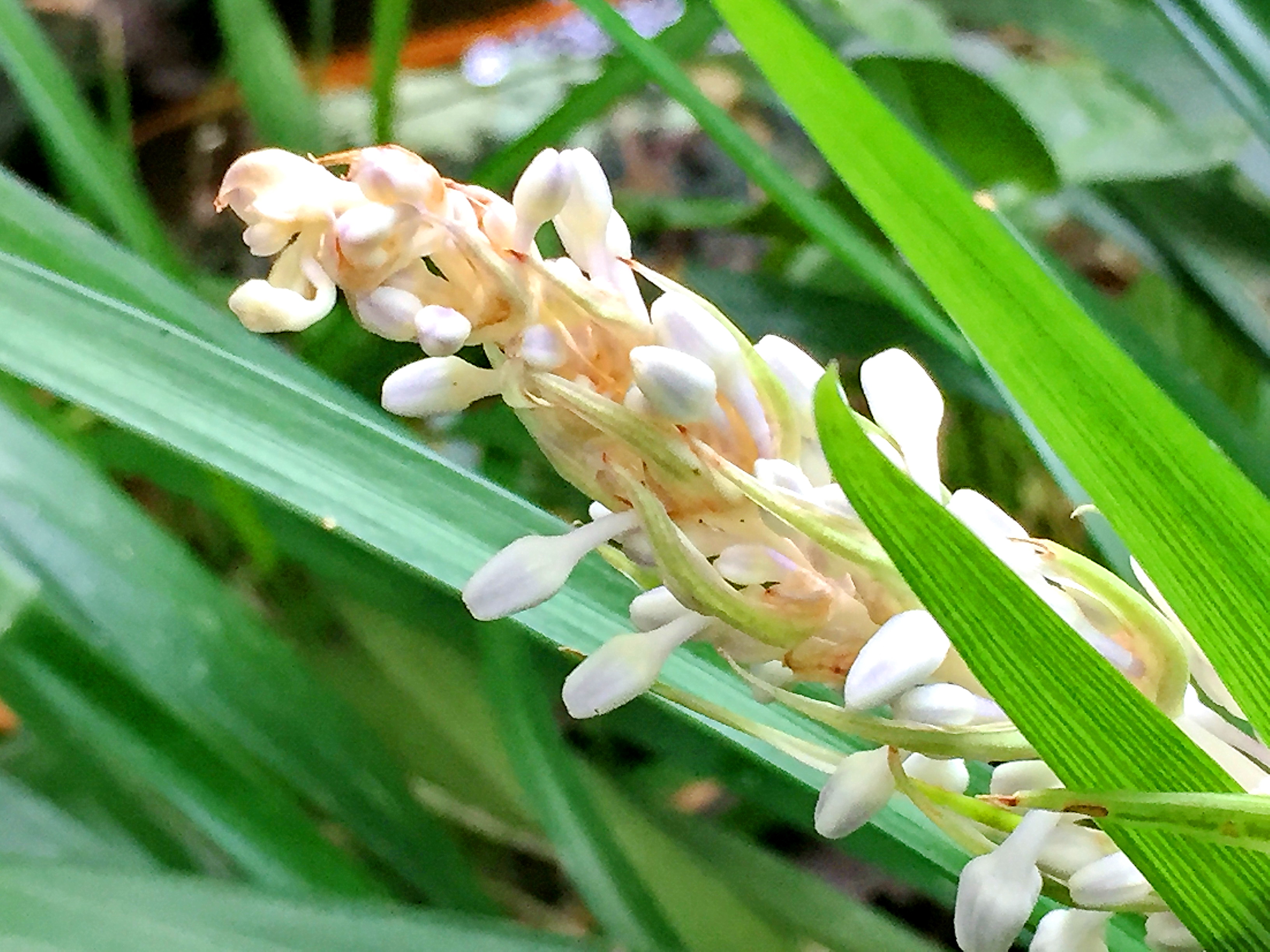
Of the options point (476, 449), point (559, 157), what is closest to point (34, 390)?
point (476, 449)

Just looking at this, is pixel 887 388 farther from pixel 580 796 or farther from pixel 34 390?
pixel 34 390

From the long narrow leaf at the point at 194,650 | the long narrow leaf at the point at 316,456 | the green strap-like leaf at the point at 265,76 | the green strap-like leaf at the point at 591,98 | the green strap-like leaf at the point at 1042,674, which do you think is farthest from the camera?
the green strap-like leaf at the point at 265,76

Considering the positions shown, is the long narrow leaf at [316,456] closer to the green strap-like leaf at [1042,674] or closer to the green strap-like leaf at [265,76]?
the green strap-like leaf at [1042,674]

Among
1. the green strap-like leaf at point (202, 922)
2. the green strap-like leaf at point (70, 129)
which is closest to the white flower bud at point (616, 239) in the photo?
the green strap-like leaf at point (202, 922)

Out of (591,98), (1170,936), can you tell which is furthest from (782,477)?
(591,98)

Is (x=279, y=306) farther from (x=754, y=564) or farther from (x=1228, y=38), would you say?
(x=1228, y=38)
